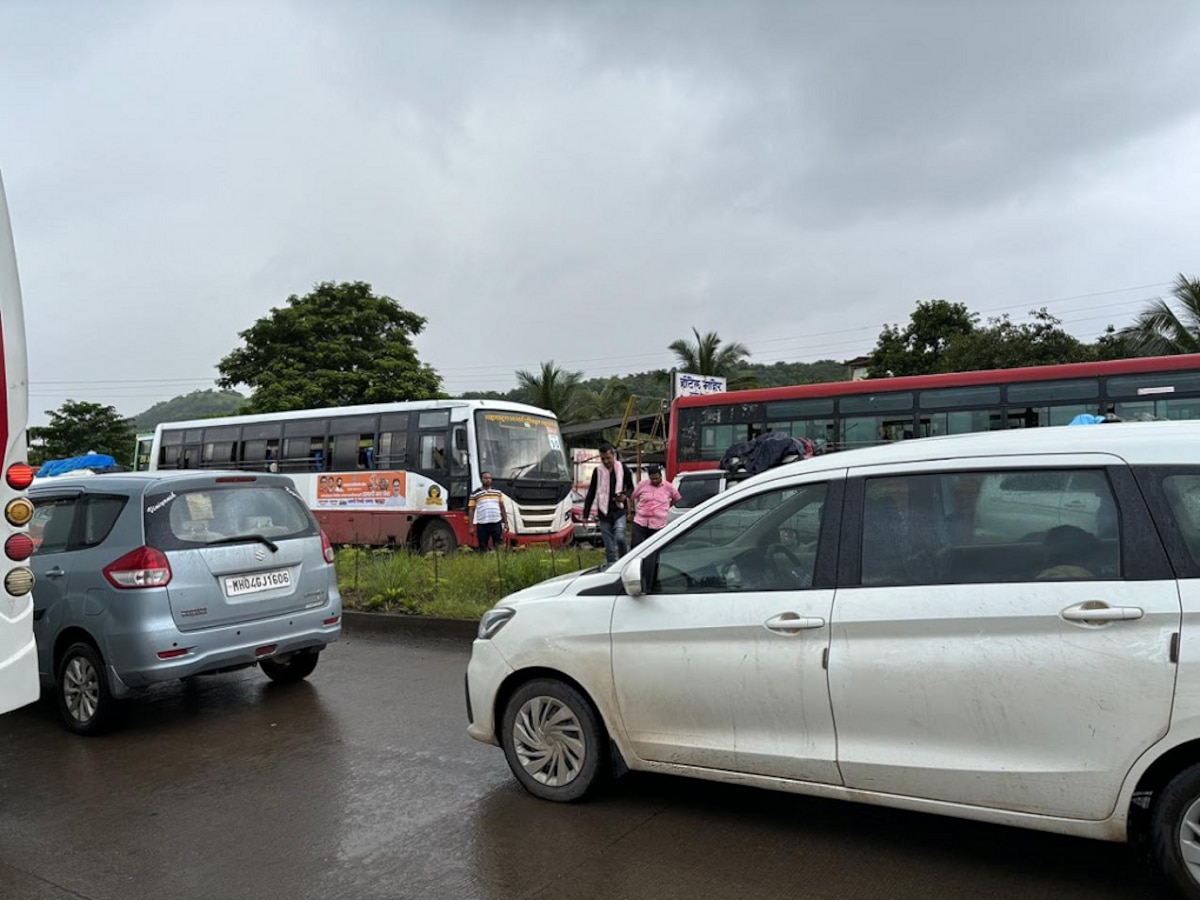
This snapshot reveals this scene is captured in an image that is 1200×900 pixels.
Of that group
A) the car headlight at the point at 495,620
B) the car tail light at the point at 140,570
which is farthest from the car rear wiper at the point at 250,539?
the car headlight at the point at 495,620

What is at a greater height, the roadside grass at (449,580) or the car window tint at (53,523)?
the car window tint at (53,523)

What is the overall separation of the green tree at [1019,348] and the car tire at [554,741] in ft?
95.2

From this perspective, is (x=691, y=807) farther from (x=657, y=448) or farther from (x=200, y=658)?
(x=657, y=448)

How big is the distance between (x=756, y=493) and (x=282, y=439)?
57.1 feet

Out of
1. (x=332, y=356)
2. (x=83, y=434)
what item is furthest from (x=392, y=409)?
(x=83, y=434)

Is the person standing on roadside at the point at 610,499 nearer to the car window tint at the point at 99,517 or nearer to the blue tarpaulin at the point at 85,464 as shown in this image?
the car window tint at the point at 99,517

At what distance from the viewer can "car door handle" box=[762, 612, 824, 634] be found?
12.1 ft

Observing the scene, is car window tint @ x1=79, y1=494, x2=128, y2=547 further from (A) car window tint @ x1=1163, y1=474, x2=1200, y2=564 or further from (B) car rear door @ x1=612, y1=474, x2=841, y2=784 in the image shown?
(A) car window tint @ x1=1163, y1=474, x2=1200, y2=564

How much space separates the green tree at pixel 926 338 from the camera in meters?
37.2

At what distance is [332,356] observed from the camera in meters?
38.4

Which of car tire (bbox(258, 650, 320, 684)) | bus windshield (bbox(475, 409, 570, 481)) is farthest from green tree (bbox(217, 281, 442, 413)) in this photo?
car tire (bbox(258, 650, 320, 684))

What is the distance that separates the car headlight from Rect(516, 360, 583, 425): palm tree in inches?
1629

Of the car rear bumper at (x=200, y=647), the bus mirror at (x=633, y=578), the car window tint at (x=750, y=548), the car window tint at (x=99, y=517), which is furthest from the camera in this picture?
the car window tint at (x=99, y=517)

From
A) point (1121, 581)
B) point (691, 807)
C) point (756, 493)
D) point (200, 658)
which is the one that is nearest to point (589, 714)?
point (691, 807)
